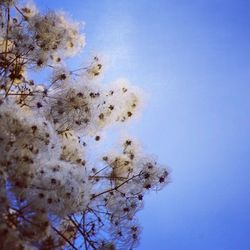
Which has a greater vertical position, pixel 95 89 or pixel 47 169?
pixel 95 89

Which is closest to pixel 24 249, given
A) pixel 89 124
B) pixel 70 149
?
pixel 70 149

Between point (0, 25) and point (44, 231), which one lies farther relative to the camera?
point (0, 25)

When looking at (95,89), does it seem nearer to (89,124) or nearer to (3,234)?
(89,124)

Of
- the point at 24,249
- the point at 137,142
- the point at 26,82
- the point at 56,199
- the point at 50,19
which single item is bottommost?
the point at 24,249

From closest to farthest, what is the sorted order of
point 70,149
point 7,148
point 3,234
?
1. point 3,234
2. point 7,148
3. point 70,149

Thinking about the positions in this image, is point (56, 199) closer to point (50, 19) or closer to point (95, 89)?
point (95, 89)

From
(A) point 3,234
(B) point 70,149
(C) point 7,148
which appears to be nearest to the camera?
(A) point 3,234

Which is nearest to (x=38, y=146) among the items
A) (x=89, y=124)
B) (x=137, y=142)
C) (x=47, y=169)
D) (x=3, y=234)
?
(x=47, y=169)
